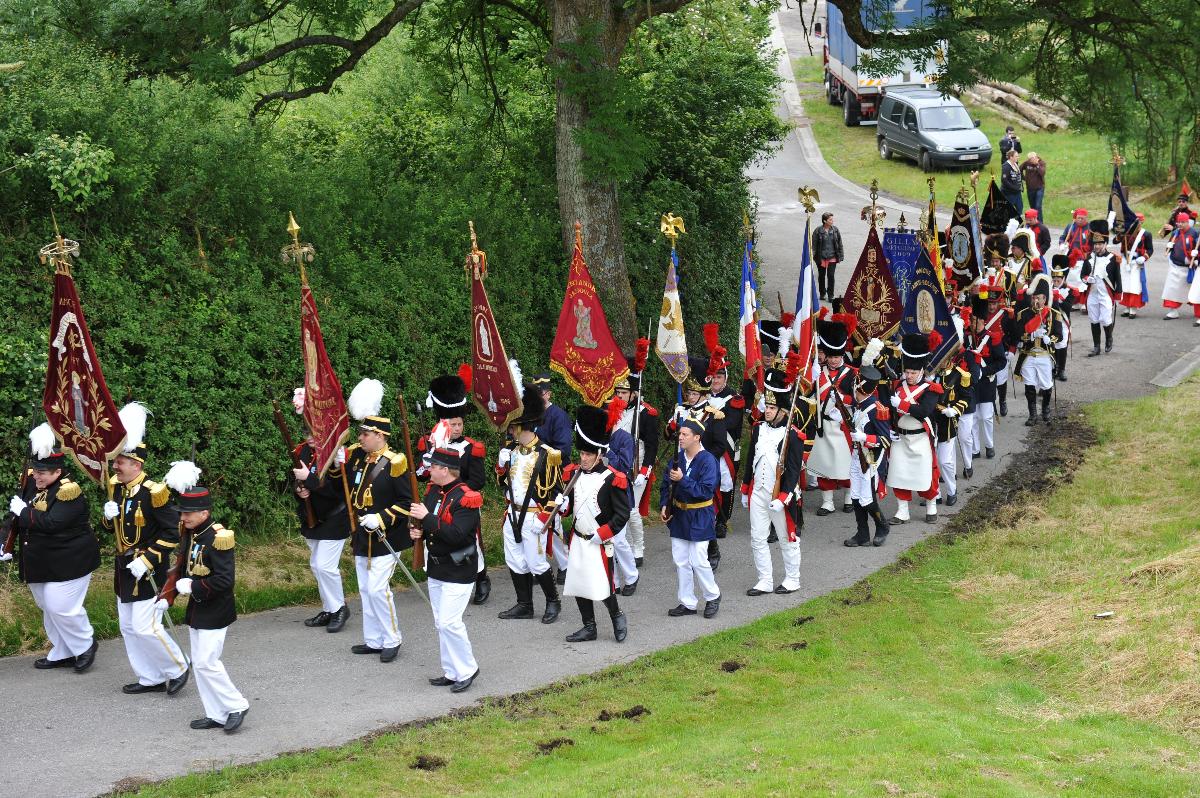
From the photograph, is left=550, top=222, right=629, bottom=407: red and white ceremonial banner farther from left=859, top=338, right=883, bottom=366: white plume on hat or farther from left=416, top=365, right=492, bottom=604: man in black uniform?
left=859, top=338, right=883, bottom=366: white plume on hat

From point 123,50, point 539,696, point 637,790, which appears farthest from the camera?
point 123,50

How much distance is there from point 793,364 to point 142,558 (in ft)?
22.5

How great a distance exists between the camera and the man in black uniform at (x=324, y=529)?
11.1 metres

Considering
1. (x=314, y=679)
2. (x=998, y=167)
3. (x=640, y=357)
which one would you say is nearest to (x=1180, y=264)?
(x=998, y=167)

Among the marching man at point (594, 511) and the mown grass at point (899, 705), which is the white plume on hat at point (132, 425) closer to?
the mown grass at point (899, 705)

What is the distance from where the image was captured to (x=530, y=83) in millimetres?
19406

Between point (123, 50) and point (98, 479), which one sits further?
point (123, 50)

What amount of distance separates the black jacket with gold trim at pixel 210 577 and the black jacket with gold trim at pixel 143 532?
21.4 inches

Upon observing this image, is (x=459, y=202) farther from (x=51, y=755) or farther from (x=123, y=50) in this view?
(x=51, y=755)

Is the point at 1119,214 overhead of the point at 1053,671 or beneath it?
overhead

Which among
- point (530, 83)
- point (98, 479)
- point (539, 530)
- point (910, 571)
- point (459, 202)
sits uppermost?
point (530, 83)

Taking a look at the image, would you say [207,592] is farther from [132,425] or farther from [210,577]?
[132,425]

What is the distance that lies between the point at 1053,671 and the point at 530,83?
40.3 ft

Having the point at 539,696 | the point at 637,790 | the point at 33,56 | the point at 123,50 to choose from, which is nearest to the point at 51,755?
the point at 539,696
